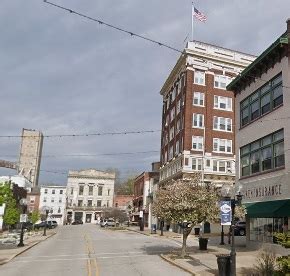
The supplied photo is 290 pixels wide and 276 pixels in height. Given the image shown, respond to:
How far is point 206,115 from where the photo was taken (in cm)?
6147

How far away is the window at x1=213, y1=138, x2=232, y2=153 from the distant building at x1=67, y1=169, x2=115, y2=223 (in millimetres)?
77960

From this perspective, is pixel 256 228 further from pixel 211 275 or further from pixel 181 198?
pixel 211 275

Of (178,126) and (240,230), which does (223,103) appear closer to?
(178,126)

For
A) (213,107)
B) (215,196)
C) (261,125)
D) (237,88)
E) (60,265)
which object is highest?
(213,107)

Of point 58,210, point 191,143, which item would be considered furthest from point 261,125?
point 58,210

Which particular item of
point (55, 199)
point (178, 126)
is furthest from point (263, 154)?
point (55, 199)

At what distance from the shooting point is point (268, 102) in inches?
1096

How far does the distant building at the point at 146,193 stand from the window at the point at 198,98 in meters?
24.5

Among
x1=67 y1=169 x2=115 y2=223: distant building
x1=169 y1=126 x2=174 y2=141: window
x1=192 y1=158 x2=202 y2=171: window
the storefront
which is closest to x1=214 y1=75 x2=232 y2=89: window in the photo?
x1=169 y1=126 x2=174 y2=141: window

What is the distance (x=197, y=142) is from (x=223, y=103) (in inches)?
300

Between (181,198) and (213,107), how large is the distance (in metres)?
38.8

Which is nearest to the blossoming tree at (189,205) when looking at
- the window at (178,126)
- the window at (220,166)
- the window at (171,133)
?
the window at (220,166)

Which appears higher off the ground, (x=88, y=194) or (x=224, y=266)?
(x=88, y=194)

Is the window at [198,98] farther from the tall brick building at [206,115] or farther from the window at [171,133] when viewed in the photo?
the window at [171,133]
